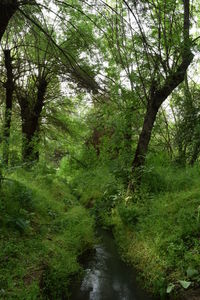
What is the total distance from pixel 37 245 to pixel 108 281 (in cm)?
143

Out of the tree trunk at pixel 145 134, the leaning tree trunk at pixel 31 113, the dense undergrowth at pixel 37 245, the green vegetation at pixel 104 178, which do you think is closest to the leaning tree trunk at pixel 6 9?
the green vegetation at pixel 104 178

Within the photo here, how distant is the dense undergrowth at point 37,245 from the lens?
3.52 meters

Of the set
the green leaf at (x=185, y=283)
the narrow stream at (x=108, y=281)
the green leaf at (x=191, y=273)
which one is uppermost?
the green leaf at (x=191, y=273)

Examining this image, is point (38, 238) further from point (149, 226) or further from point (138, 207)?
point (138, 207)

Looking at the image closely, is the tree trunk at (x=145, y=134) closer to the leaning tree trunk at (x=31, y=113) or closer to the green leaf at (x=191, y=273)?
the green leaf at (x=191, y=273)

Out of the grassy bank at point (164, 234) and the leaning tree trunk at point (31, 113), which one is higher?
the leaning tree trunk at point (31, 113)

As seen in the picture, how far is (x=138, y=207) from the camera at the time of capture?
6676mm

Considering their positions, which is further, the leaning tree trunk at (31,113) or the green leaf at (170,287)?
the leaning tree trunk at (31,113)

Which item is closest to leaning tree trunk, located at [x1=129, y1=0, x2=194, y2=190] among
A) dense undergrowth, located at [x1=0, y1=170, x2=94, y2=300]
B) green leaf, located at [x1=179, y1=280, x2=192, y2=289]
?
dense undergrowth, located at [x1=0, y1=170, x2=94, y2=300]

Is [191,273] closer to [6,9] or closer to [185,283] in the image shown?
[185,283]

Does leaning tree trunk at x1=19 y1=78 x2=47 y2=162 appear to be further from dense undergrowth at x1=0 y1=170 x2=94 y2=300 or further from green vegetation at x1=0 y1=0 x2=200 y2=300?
dense undergrowth at x1=0 y1=170 x2=94 y2=300

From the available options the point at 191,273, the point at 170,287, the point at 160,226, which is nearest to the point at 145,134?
the point at 160,226

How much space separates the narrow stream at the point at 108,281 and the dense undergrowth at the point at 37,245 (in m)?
0.27

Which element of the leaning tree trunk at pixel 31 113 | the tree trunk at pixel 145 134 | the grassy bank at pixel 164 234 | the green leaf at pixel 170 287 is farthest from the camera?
the leaning tree trunk at pixel 31 113
